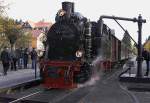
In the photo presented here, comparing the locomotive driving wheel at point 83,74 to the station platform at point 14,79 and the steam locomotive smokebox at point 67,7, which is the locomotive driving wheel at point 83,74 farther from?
the station platform at point 14,79

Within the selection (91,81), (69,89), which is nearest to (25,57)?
(91,81)

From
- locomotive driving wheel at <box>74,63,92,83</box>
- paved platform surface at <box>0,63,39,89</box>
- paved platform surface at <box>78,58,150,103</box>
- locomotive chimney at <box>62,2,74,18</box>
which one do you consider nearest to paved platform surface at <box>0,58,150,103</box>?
paved platform surface at <box>78,58,150,103</box>

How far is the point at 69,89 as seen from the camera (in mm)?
20422

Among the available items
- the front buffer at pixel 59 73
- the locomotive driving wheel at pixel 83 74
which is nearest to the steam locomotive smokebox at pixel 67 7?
the front buffer at pixel 59 73

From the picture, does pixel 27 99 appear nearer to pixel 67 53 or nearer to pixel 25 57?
pixel 67 53

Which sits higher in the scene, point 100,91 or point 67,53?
point 67,53

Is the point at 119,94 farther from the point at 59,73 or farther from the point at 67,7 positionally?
the point at 67,7

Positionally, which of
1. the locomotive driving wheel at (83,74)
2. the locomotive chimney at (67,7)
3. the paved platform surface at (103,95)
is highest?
the locomotive chimney at (67,7)

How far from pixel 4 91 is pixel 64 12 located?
485cm

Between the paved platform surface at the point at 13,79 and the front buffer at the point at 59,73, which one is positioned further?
the paved platform surface at the point at 13,79

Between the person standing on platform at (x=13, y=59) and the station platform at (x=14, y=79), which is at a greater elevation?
the person standing on platform at (x=13, y=59)

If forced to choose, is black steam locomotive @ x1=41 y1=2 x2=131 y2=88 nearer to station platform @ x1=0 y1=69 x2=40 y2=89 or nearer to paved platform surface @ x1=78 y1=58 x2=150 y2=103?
paved platform surface @ x1=78 y1=58 x2=150 y2=103

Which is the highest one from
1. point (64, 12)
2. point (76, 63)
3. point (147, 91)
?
point (64, 12)

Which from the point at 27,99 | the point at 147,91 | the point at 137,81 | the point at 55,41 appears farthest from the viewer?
the point at 137,81
